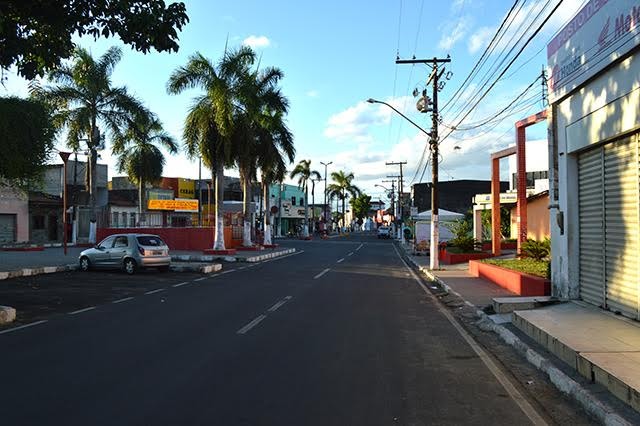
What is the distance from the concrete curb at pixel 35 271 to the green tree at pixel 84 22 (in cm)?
1214

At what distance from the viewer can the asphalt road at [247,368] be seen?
17.9ft

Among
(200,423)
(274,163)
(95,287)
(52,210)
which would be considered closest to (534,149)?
(274,163)

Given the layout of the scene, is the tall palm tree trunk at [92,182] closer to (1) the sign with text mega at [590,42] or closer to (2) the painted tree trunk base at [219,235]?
(2) the painted tree trunk base at [219,235]

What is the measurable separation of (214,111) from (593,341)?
83.7 feet

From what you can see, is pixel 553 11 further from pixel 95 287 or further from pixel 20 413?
pixel 95 287

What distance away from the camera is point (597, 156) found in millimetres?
10805

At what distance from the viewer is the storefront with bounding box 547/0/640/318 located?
922cm

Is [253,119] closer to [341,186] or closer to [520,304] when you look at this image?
[520,304]

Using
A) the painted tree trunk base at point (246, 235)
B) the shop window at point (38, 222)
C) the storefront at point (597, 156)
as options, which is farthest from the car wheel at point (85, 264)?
the shop window at point (38, 222)

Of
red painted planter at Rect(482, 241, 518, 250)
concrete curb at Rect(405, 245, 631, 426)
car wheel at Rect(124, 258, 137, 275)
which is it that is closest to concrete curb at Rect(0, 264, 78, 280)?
car wheel at Rect(124, 258, 137, 275)

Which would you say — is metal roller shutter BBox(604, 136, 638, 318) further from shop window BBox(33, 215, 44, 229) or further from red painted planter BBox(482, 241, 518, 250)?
shop window BBox(33, 215, 44, 229)

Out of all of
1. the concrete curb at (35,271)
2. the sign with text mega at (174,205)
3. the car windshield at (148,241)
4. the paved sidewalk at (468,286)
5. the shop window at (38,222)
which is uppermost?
the sign with text mega at (174,205)

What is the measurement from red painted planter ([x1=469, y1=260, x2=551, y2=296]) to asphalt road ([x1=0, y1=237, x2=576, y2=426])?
2.74m

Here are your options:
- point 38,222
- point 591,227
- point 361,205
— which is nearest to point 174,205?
point 38,222
